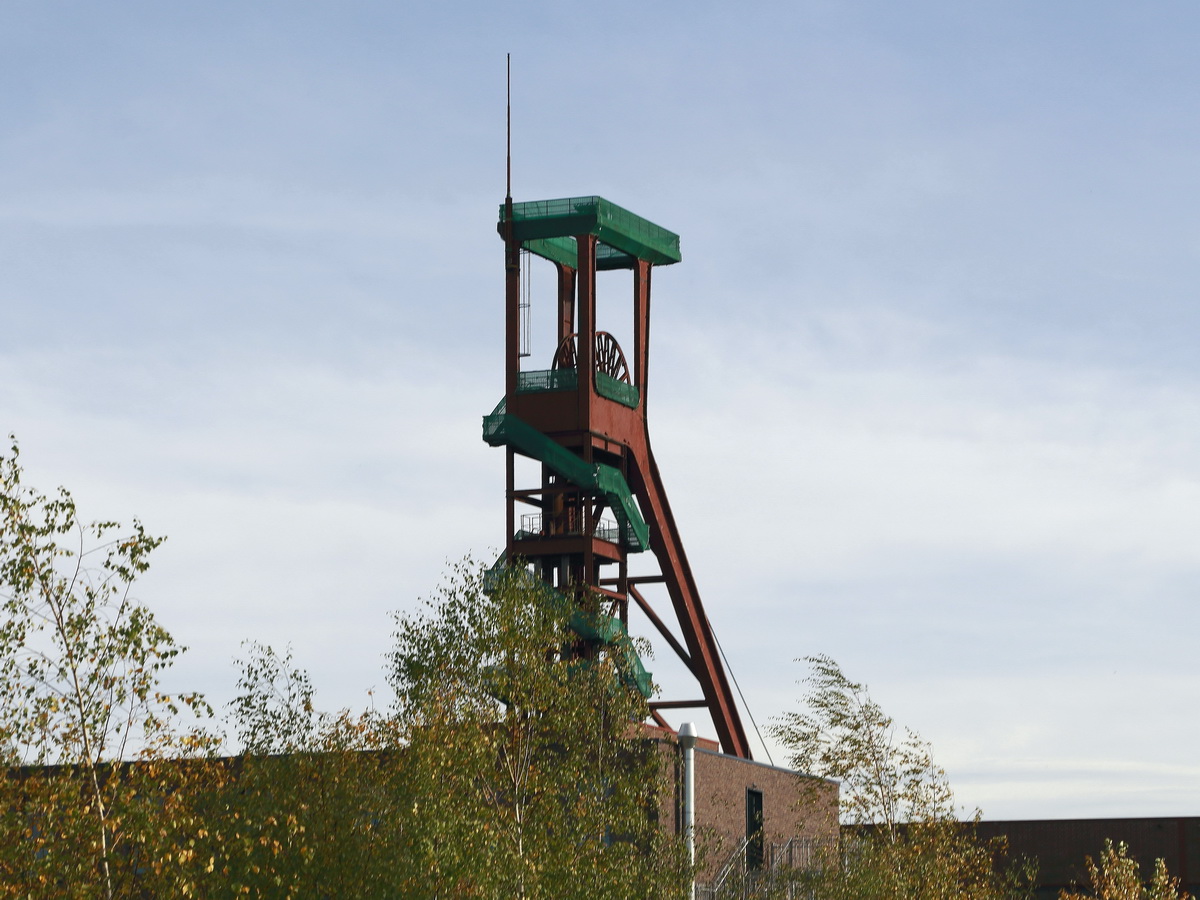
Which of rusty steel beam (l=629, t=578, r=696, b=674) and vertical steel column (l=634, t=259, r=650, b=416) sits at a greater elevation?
vertical steel column (l=634, t=259, r=650, b=416)

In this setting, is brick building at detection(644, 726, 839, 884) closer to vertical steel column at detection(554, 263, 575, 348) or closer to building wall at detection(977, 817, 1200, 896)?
vertical steel column at detection(554, 263, 575, 348)

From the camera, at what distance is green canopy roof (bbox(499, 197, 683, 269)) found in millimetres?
62531

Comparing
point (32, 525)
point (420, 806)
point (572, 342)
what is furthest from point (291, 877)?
point (572, 342)

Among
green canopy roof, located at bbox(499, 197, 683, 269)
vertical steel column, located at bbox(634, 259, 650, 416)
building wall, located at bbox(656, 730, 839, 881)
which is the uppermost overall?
green canopy roof, located at bbox(499, 197, 683, 269)

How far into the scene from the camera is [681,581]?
66.9 metres

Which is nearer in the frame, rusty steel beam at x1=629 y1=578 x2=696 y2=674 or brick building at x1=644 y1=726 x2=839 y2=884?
brick building at x1=644 y1=726 x2=839 y2=884

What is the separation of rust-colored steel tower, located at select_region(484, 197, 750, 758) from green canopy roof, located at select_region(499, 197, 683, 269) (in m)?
0.05

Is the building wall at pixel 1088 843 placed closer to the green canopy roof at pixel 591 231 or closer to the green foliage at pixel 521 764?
the green canopy roof at pixel 591 231

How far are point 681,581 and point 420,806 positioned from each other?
3359 centimetres

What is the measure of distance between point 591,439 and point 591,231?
24.0ft

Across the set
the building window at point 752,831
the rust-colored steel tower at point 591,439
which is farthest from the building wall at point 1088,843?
the building window at point 752,831

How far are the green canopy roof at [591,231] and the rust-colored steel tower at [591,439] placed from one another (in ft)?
0.16

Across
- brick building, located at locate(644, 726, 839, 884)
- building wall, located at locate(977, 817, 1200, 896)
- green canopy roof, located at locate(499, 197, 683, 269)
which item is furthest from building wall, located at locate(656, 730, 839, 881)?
building wall, located at locate(977, 817, 1200, 896)

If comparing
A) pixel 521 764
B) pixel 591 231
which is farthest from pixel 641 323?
pixel 521 764
